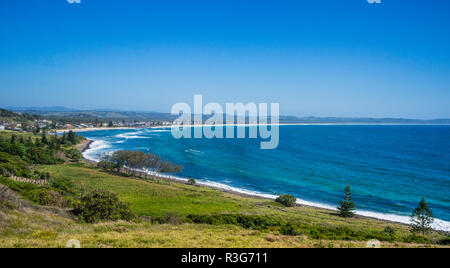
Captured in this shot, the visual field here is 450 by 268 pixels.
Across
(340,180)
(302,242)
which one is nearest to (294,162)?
(340,180)

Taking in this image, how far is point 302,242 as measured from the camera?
13.7 m

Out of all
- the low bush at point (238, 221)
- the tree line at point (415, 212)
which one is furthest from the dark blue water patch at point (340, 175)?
the low bush at point (238, 221)

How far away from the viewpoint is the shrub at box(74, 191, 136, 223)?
1815 cm

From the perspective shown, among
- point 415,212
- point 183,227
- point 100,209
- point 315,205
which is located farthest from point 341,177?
point 100,209

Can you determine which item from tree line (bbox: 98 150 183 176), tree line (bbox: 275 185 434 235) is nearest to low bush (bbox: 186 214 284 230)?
tree line (bbox: 275 185 434 235)

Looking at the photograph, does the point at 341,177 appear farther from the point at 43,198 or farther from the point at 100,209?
the point at 43,198

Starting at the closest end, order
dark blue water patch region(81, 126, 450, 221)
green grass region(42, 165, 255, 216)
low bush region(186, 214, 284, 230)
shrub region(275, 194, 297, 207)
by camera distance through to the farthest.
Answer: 1. low bush region(186, 214, 284, 230)
2. green grass region(42, 165, 255, 216)
3. shrub region(275, 194, 297, 207)
4. dark blue water patch region(81, 126, 450, 221)

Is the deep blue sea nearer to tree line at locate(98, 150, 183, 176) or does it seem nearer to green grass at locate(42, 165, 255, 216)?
tree line at locate(98, 150, 183, 176)

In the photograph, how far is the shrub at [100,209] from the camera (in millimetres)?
18155

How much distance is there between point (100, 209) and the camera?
18750 millimetres
